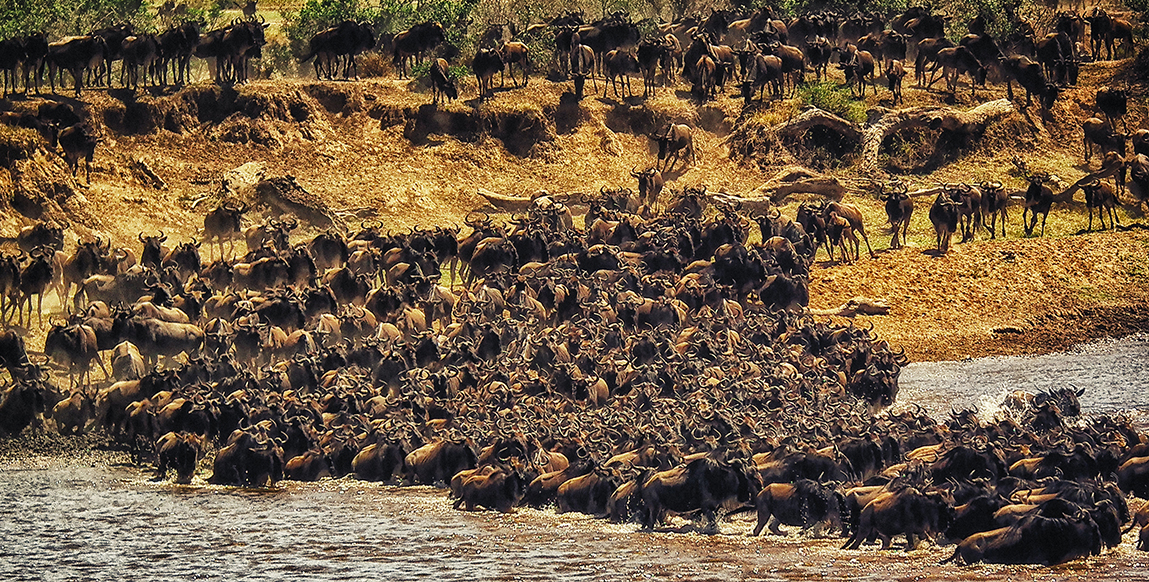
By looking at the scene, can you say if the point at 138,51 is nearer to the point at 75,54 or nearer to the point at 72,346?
the point at 75,54

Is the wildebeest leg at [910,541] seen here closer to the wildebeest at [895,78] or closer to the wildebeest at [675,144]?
the wildebeest at [675,144]

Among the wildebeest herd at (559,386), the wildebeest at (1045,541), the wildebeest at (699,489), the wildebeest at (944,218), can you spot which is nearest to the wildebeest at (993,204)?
the wildebeest at (944,218)

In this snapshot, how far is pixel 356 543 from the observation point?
1952 cm

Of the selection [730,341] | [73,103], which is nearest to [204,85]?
[73,103]

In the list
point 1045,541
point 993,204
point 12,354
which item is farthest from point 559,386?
point 993,204

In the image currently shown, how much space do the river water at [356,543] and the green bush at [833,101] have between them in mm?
26166

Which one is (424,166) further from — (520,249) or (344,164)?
(520,249)

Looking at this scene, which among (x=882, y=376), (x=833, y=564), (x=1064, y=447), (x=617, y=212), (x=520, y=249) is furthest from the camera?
(x=617, y=212)

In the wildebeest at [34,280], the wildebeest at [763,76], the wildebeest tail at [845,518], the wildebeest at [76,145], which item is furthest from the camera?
the wildebeest at [763,76]

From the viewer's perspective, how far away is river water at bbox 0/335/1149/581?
17703mm

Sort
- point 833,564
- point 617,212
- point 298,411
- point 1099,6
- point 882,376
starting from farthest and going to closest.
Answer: point 1099,6 < point 617,212 < point 882,376 < point 298,411 < point 833,564

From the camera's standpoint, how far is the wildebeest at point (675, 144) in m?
43.0

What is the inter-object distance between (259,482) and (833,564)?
8676 mm

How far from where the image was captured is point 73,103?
1625 inches
